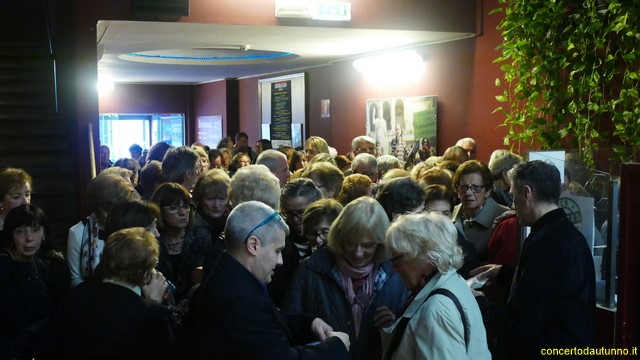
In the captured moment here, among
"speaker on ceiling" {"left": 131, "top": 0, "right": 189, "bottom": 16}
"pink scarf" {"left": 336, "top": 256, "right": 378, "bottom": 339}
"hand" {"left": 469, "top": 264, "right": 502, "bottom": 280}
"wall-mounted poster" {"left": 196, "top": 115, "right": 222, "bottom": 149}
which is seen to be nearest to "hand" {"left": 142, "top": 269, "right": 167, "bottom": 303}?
"pink scarf" {"left": 336, "top": 256, "right": 378, "bottom": 339}

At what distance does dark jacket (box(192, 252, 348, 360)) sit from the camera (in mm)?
2475

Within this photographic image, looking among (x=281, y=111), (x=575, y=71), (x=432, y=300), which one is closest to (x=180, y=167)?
(x=432, y=300)

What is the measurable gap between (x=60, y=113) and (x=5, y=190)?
275 cm

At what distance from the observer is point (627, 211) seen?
3.21 metres

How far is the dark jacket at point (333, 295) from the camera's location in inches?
132

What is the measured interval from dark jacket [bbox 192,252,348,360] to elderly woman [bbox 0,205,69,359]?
1.83m

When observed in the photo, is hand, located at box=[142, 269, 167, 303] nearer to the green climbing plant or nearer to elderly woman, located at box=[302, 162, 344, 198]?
elderly woman, located at box=[302, 162, 344, 198]

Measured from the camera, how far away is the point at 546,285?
3227 millimetres

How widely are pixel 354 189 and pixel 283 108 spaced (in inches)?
380

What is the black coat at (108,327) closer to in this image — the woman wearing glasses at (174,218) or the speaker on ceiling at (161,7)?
the woman wearing glasses at (174,218)

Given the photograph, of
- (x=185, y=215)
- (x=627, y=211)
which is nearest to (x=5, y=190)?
(x=185, y=215)

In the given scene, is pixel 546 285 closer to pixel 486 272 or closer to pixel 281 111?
pixel 486 272

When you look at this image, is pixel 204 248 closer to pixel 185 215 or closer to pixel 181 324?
pixel 185 215

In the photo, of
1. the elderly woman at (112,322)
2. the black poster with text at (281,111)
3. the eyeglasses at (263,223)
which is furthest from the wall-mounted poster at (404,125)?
the eyeglasses at (263,223)
